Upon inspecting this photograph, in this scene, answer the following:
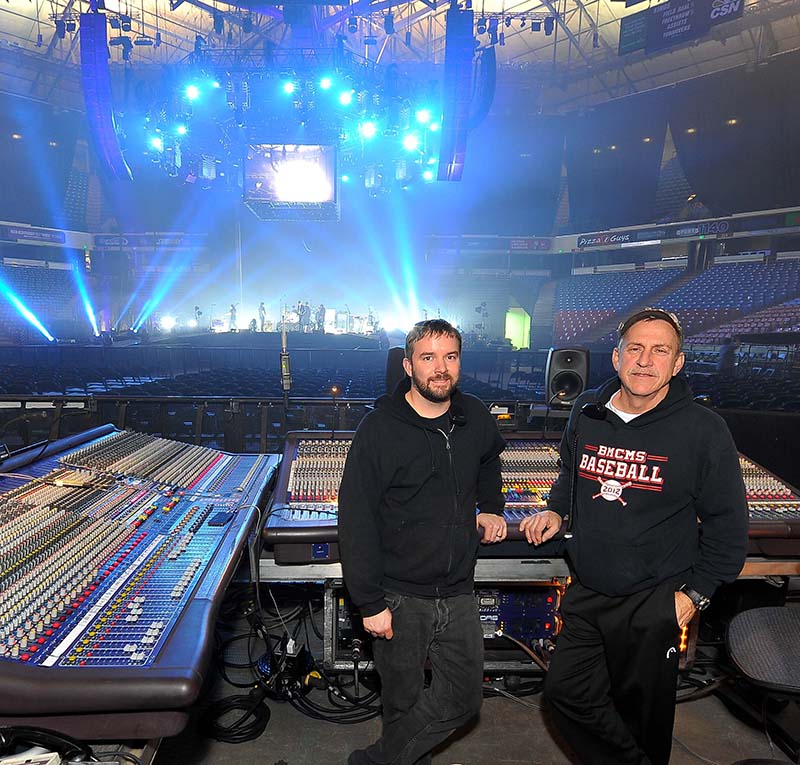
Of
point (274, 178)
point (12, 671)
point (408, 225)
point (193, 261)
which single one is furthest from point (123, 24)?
point (12, 671)

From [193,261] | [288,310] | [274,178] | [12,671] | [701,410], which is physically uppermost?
[274,178]

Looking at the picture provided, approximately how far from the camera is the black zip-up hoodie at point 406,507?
1.89 metres

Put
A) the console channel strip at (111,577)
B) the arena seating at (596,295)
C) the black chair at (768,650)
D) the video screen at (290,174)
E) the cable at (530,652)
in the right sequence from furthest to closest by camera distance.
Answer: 1. the arena seating at (596,295)
2. the video screen at (290,174)
3. the cable at (530,652)
4. the black chair at (768,650)
5. the console channel strip at (111,577)

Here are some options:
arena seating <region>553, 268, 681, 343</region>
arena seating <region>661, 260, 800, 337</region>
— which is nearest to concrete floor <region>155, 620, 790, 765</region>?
arena seating <region>661, 260, 800, 337</region>

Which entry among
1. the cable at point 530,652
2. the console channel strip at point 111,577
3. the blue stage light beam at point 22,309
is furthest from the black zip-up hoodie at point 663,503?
the blue stage light beam at point 22,309

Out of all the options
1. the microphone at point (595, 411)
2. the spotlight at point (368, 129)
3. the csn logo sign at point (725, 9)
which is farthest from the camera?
the spotlight at point (368, 129)

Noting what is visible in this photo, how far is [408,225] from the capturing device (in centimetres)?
2139

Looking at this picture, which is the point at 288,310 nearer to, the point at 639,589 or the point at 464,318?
the point at 464,318

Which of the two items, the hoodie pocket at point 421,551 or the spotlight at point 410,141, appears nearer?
the hoodie pocket at point 421,551

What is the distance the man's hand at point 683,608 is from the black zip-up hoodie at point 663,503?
54mm

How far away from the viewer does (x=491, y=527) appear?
7.04 feet

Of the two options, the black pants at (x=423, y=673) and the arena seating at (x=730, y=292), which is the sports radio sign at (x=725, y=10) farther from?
the arena seating at (x=730, y=292)

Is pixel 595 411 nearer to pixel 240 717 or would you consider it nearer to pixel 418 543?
pixel 418 543

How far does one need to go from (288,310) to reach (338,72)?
1155cm
